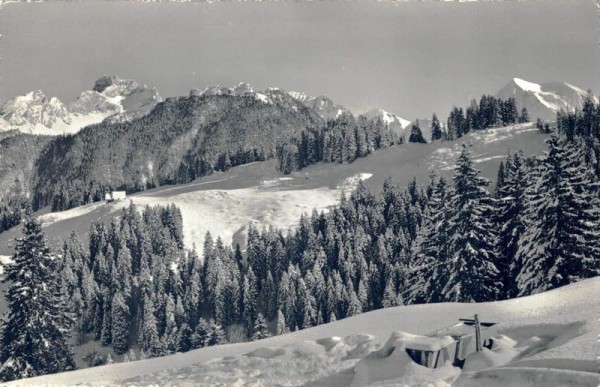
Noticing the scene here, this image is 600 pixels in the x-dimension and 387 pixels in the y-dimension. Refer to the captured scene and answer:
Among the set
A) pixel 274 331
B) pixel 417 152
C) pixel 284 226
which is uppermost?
pixel 417 152

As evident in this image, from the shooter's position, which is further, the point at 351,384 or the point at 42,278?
the point at 42,278

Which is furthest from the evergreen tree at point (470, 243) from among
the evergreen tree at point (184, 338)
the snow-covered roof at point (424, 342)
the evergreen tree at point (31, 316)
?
the evergreen tree at point (184, 338)

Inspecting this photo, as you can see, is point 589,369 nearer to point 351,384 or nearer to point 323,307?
point 351,384

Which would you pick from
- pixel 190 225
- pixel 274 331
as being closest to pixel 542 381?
pixel 274 331

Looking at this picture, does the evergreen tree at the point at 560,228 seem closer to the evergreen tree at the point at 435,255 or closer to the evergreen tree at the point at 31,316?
the evergreen tree at the point at 435,255

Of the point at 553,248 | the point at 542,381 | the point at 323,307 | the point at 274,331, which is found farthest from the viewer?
the point at 274,331

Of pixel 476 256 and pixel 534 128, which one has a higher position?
pixel 534 128
